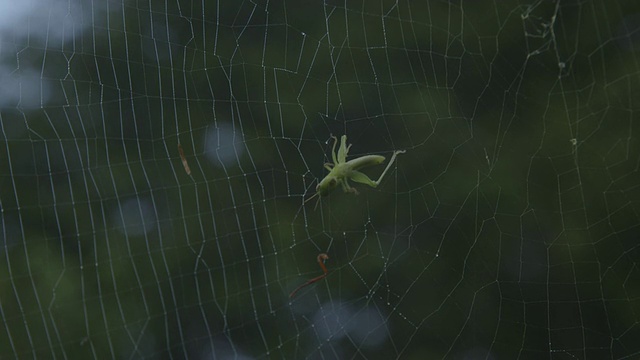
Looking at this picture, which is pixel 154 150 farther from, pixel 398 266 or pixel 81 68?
pixel 398 266

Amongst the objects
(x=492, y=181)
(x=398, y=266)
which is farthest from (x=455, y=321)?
(x=492, y=181)

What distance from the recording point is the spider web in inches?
167

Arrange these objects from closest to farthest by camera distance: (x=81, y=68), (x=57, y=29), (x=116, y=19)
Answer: (x=57, y=29), (x=81, y=68), (x=116, y=19)

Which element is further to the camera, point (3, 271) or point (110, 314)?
point (110, 314)

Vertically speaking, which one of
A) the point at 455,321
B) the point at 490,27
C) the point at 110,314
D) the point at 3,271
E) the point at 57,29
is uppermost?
the point at 57,29

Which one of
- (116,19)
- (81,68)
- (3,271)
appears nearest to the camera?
(3,271)

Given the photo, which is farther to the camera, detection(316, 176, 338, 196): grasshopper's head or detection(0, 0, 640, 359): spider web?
detection(0, 0, 640, 359): spider web

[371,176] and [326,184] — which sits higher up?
[326,184]

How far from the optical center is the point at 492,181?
4.36 metres

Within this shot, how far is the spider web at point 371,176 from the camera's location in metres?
4.23

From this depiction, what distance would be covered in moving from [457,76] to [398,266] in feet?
4.17

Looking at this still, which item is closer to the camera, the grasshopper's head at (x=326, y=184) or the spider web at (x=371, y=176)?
the grasshopper's head at (x=326, y=184)

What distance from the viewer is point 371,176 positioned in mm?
4543

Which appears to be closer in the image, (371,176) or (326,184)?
(326,184)
